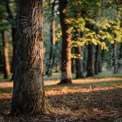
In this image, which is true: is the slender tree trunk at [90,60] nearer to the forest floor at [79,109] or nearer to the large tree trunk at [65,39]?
the large tree trunk at [65,39]

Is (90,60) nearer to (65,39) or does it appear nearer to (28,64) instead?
(65,39)

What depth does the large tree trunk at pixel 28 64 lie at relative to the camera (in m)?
8.42

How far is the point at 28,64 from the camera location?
27.8 ft

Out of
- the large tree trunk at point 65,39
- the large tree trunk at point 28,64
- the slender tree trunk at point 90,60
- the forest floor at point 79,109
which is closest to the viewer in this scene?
the forest floor at point 79,109

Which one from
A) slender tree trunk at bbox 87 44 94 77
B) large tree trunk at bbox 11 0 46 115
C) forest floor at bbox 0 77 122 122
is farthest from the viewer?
slender tree trunk at bbox 87 44 94 77

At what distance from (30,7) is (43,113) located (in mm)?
2943

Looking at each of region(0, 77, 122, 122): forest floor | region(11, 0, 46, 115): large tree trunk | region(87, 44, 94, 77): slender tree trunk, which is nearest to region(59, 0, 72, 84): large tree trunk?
region(0, 77, 122, 122): forest floor

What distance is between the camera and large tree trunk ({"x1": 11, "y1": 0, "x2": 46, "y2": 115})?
8.42 meters

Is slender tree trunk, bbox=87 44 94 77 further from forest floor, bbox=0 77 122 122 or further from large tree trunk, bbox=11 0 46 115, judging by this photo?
large tree trunk, bbox=11 0 46 115

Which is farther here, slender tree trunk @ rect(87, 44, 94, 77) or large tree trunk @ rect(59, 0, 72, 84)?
slender tree trunk @ rect(87, 44, 94, 77)

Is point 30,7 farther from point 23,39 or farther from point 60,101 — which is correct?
point 60,101

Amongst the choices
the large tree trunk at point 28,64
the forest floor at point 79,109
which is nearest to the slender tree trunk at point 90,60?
the forest floor at point 79,109

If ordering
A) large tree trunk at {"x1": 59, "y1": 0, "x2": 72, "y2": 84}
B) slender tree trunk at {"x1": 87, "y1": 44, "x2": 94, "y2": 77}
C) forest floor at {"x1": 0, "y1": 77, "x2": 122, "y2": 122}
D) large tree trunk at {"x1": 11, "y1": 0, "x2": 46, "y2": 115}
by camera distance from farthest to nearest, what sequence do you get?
slender tree trunk at {"x1": 87, "y1": 44, "x2": 94, "y2": 77}
large tree trunk at {"x1": 59, "y1": 0, "x2": 72, "y2": 84}
large tree trunk at {"x1": 11, "y1": 0, "x2": 46, "y2": 115}
forest floor at {"x1": 0, "y1": 77, "x2": 122, "y2": 122}

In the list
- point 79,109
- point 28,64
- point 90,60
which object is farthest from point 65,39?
point 28,64
